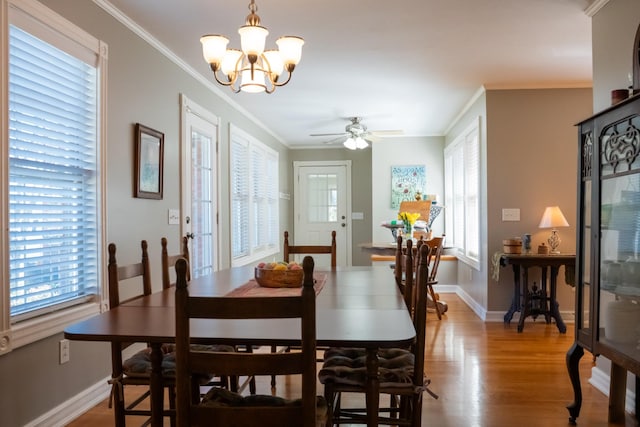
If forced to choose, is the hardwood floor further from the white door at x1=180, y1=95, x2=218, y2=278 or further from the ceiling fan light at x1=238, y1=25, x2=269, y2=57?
the ceiling fan light at x1=238, y1=25, x2=269, y2=57

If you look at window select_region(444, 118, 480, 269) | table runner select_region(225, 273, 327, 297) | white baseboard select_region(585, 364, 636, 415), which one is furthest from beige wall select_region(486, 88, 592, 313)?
table runner select_region(225, 273, 327, 297)

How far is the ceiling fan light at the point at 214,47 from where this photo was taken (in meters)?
2.45

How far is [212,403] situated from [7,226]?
4.65 ft

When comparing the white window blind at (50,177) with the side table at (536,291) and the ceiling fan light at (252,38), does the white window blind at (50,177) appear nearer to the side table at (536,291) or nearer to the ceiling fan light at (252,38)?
the ceiling fan light at (252,38)

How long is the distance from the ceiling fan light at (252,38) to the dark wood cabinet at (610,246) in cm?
171

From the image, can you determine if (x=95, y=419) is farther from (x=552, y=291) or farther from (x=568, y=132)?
(x=568, y=132)

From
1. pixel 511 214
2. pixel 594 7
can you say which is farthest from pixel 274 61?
pixel 511 214

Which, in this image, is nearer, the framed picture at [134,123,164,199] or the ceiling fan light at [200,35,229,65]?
the ceiling fan light at [200,35,229,65]

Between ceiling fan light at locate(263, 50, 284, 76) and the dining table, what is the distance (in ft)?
3.92

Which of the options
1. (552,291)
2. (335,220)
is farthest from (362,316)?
(335,220)

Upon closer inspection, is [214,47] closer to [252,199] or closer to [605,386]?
[605,386]

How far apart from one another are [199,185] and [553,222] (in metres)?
3.47

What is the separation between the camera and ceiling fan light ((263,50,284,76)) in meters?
2.58

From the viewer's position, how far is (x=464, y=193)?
6.25 m
